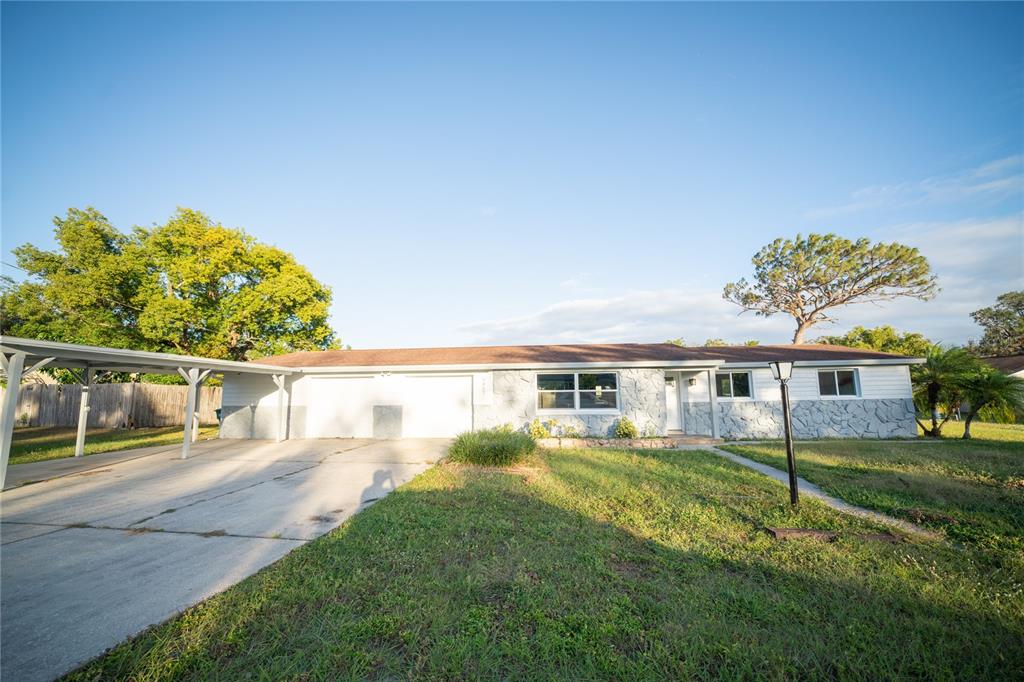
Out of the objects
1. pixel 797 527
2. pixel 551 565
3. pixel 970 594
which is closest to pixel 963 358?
Answer: pixel 797 527

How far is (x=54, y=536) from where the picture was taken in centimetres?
468

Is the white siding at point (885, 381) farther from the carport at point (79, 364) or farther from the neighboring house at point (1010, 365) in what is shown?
the carport at point (79, 364)

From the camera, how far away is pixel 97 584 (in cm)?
349

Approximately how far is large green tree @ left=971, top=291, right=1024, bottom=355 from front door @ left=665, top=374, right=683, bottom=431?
39.3 m

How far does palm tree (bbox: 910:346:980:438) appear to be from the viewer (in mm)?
12641

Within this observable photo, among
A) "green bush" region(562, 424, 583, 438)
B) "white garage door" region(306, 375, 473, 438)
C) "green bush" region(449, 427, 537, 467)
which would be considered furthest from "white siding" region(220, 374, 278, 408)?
"green bush" region(562, 424, 583, 438)

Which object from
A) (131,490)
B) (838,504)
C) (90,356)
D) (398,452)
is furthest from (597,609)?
(90,356)

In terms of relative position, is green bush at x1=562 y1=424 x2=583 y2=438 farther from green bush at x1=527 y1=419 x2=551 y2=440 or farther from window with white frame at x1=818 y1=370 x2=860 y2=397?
window with white frame at x1=818 y1=370 x2=860 y2=397

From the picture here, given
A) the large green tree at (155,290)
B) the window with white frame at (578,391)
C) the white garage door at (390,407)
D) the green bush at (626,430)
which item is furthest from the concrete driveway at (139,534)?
the large green tree at (155,290)

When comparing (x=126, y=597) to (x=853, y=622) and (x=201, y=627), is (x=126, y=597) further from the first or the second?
(x=853, y=622)

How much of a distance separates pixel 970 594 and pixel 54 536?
31.0 ft

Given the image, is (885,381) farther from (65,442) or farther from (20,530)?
(65,442)

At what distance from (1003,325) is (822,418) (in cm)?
3719

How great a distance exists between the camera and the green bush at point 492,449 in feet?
28.7
